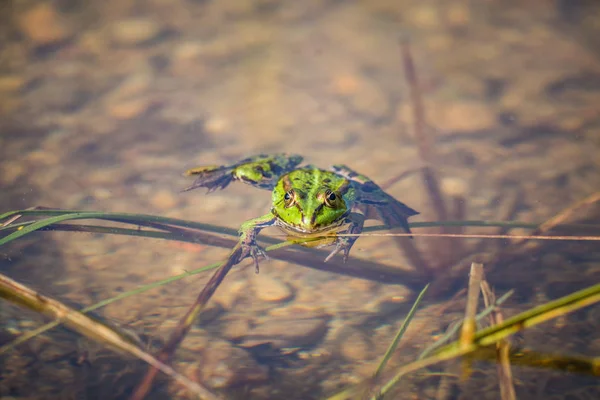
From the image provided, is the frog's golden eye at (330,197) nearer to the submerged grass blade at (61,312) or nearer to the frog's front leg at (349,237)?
the frog's front leg at (349,237)

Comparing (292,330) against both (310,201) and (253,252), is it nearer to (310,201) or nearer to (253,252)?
(253,252)

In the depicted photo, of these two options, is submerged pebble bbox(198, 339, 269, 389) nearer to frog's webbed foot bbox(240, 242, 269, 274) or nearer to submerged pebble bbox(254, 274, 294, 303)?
submerged pebble bbox(254, 274, 294, 303)

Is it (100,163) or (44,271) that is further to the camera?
(100,163)

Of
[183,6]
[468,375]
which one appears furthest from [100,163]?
[468,375]

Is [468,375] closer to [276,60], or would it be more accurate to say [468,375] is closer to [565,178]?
[565,178]

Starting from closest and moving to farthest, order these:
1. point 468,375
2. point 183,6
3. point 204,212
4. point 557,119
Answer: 1. point 468,375
2. point 204,212
3. point 557,119
4. point 183,6

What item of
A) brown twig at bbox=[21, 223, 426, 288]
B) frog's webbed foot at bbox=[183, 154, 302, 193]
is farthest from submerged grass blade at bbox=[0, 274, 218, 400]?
frog's webbed foot at bbox=[183, 154, 302, 193]
